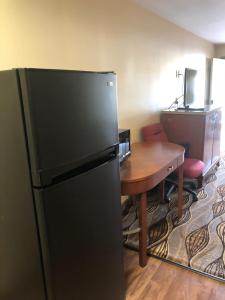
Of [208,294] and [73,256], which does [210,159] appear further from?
[73,256]

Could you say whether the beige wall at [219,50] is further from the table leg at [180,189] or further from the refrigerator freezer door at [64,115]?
the refrigerator freezer door at [64,115]

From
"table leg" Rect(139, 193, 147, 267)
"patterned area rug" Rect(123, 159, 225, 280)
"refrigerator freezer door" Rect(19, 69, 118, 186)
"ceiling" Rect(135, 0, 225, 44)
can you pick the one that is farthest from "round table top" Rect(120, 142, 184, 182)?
"ceiling" Rect(135, 0, 225, 44)

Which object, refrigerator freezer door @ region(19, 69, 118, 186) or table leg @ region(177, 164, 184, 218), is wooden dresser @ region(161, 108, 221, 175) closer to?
table leg @ region(177, 164, 184, 218)

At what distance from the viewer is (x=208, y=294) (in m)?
1.79

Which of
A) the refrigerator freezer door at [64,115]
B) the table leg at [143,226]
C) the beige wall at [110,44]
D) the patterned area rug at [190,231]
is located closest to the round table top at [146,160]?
the table leg at [143,226]

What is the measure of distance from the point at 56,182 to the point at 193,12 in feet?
11.2

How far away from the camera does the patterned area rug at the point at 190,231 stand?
7.02ft

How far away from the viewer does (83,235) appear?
4.17 ft

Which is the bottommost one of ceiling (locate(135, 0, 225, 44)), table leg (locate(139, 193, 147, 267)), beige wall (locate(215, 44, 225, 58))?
table leg (locate(139, 193, 147, 267))

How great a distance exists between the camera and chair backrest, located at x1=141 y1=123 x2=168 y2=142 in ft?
11.0

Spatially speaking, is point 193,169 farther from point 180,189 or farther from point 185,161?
point 180,189

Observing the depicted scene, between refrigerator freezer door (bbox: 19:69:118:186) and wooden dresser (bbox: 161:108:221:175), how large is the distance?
2444 millimetres

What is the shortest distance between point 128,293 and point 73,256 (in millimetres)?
885

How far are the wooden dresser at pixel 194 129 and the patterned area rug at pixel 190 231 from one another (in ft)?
1.93
